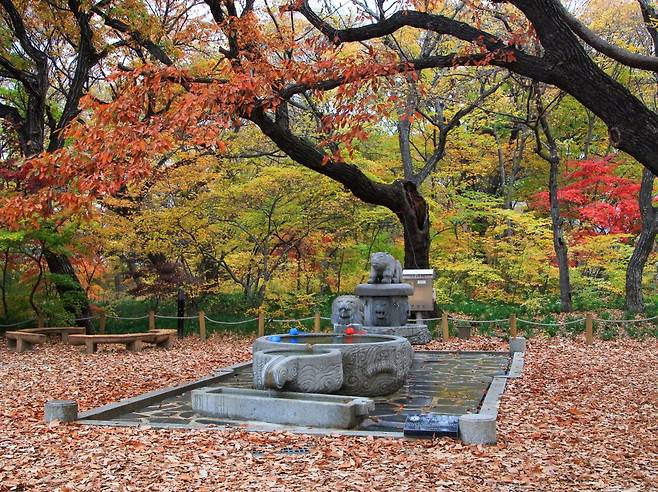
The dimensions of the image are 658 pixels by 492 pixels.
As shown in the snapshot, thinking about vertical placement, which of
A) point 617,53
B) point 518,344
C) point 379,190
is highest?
point 617,53

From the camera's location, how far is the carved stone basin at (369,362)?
30.6 feet

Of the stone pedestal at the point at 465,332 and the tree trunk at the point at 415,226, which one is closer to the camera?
the stone pedestal at the point at 465,332

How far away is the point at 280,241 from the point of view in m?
19.8

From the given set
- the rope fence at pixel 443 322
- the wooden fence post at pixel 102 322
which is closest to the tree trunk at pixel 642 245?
the rope fence at pixel 443 322

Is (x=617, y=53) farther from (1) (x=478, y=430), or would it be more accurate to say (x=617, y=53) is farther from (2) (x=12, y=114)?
(2) (x=12, y=114)

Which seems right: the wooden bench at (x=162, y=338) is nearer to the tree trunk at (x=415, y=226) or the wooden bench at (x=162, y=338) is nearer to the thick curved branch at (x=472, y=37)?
the tree trunk at (x=415, y=226)

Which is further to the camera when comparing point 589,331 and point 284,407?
point 589,331

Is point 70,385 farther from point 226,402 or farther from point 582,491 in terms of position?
point 582,491

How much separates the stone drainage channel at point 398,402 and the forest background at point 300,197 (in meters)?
4.89

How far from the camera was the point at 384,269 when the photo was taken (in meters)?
14.4

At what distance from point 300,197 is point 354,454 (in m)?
13.0

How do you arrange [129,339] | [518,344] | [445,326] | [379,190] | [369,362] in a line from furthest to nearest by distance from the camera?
1. [445,326]
2. [379,190]
3. [129,339]
4. [518,344]
5. [369,362]

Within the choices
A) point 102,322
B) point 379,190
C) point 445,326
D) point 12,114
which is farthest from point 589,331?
point 12,114

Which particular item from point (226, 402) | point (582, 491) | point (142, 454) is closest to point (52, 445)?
→ point (142, 454)
